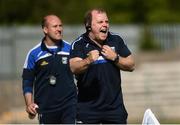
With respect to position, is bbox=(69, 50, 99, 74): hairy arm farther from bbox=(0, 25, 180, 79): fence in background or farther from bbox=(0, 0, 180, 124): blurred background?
bbox=(0, 25, 180, 79): fence in background

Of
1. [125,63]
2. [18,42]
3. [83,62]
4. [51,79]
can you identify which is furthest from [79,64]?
[18,42]

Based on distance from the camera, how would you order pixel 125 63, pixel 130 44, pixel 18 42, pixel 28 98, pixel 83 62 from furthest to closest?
pixel 130 44
pixel 18 42
pixel 28 98
pixel 125 63
pixel 83 62

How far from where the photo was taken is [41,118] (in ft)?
39.3

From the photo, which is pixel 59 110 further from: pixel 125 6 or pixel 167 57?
pixel 125 6

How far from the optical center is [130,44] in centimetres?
4328

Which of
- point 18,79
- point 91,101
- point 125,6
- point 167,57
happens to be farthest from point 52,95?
point 125,6

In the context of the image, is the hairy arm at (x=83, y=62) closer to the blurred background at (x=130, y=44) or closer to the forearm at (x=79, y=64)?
the forearm at (x=79, y=64)

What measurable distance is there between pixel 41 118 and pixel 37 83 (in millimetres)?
508

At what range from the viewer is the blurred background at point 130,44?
82.7ft

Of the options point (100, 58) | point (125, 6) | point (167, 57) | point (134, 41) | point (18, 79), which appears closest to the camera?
point (100, 58)

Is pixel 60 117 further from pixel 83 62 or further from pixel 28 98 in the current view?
pixel 83 62

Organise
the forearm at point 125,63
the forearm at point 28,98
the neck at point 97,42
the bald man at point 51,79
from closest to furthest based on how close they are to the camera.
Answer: the forearm at point 125,63
the neck at point 97,42
the forearm at point 28,98
the bald man at point 51,79

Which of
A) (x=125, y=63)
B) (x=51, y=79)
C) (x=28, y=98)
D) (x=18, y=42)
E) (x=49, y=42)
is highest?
(x=49, y=42)

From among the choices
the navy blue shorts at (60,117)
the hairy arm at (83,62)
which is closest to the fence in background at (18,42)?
the navy blue shorts at (60,117)
